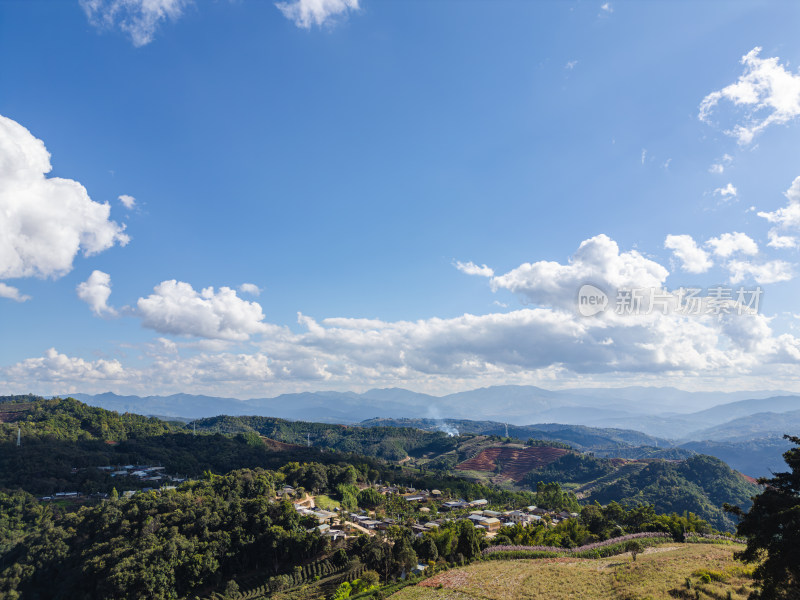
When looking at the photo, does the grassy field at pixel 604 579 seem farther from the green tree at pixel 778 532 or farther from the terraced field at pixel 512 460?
the terraced field at pixel 512 460

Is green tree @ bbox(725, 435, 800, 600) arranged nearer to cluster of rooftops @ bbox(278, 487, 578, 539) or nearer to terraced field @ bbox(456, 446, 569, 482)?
cluster of rooftops @ bbox(278, 487, 578, 539)

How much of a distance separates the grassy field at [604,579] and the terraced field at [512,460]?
135258 mm

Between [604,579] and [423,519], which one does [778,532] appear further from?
[423,519]

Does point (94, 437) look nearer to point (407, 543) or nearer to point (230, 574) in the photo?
point (230, 574)

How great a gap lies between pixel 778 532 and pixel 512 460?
164 meters

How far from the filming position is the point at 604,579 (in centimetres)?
2531

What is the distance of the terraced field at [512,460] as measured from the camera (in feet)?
527

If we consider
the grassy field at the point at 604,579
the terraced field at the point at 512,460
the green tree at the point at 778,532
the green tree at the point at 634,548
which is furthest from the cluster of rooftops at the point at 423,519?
the terraced field at the point at 512,460

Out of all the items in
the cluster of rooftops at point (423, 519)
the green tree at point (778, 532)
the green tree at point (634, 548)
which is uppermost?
the green tree at point (778, 532)

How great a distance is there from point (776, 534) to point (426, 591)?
1918 centimetres

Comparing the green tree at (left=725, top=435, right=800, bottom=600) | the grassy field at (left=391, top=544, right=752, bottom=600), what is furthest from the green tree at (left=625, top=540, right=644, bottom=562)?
the green tree at (left=725, top=435, right=800, bottom=600)

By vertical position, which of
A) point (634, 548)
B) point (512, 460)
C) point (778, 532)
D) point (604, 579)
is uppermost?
point (778, 532)

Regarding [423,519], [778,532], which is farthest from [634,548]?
[423,519]

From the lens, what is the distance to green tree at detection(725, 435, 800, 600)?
1506 cm
